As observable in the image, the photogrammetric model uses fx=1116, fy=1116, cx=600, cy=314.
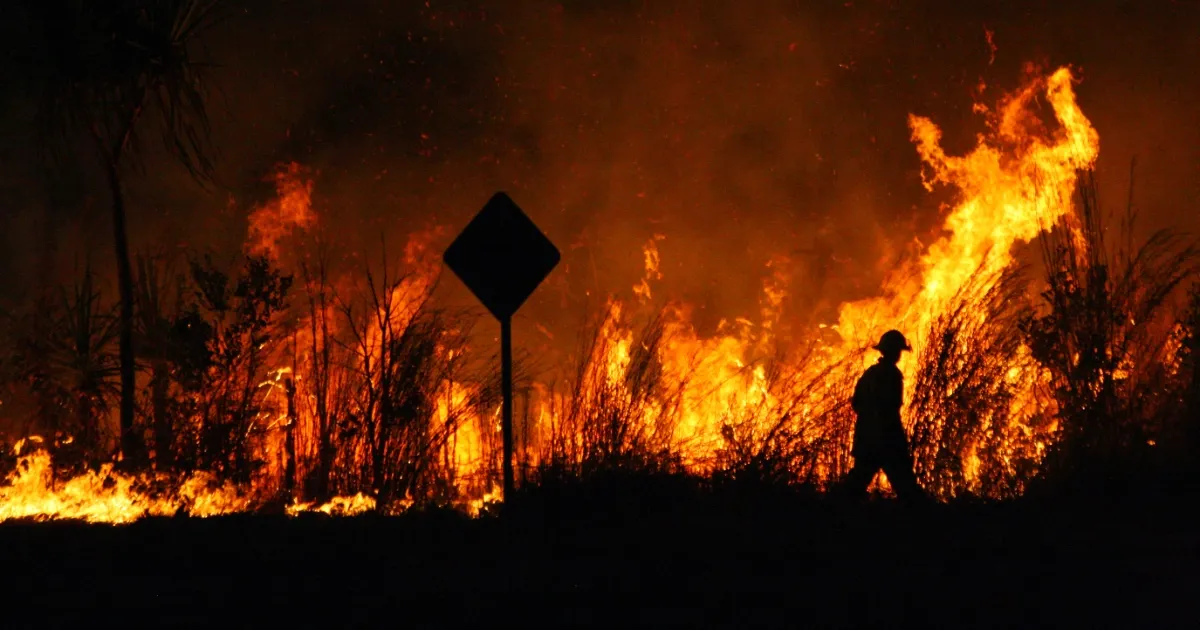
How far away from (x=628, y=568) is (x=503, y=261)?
343cm

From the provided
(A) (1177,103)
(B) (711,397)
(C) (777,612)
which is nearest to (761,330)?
(B) (711,397)

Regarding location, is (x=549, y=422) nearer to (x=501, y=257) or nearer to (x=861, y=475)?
(x=501, y=257)

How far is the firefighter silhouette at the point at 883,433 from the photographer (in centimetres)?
1019

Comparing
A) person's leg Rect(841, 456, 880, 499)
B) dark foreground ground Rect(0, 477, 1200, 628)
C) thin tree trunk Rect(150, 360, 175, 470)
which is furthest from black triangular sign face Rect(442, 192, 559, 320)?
thin tree trunk Rect(150, 360, 175, 470)

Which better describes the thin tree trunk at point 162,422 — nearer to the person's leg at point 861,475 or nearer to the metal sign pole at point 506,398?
the metal sign pole at point 506,398

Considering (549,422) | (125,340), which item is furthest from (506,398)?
(125,340)

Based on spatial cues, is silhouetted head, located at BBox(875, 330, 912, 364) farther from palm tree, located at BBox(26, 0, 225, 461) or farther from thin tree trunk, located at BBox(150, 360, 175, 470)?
palm tree, located at BBox(26, 0, 225, 461)

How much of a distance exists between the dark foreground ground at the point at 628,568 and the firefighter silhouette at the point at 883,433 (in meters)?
0.95

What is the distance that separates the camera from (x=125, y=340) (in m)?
11.8

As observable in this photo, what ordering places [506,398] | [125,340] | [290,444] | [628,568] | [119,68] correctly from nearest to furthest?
[628,568] < [506,398] < [290,444] < [125,340] < [119,68]

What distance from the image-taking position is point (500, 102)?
19719 mm

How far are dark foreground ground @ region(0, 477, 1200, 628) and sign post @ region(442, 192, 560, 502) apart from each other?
1.68 metres

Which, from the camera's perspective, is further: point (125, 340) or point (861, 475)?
point (125, 340)

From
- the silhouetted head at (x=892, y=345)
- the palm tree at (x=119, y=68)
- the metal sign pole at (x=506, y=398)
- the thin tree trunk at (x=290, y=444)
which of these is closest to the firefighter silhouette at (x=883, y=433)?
the silhouetted head at (x=892, y=345)
